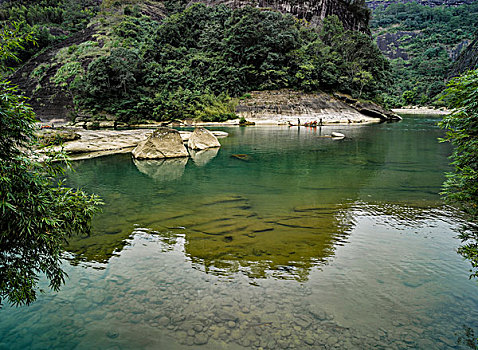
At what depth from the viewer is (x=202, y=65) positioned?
1928 inches

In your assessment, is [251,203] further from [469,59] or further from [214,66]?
[469,59]

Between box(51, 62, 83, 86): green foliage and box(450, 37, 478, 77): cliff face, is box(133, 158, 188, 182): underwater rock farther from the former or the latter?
box(450, 37, 478, 77): cliff face

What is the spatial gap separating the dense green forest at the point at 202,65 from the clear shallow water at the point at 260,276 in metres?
37.3

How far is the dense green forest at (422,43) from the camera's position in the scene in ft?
279

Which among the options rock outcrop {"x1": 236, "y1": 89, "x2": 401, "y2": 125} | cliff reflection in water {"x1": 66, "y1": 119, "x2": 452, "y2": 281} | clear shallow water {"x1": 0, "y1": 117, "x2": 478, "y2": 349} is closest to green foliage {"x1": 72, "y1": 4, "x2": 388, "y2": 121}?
rock outcrop {"x1": 236, "y1": 89, "x2": 401, "y2": 125}

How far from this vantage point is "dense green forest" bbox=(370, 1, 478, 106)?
8519cm

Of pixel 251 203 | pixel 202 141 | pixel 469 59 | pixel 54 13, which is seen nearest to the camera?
pixel 251 203

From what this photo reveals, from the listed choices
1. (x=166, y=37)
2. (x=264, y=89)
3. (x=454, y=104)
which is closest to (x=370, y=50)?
(x=264, y=89)

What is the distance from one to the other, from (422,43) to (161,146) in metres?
150

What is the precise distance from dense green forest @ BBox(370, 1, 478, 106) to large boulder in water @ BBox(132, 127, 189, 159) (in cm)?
5413

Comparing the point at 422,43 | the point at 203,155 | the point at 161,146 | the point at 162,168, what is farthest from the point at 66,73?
the point at 422,43

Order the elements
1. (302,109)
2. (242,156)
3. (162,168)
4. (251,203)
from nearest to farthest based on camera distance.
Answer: (251,203)
(162,168)
(242,156)
(302,109)

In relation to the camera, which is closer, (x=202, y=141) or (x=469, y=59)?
(x=202, y=141)

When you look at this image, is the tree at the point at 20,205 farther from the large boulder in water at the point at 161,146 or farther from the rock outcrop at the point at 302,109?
the rock outcrop at the point at 302,109
